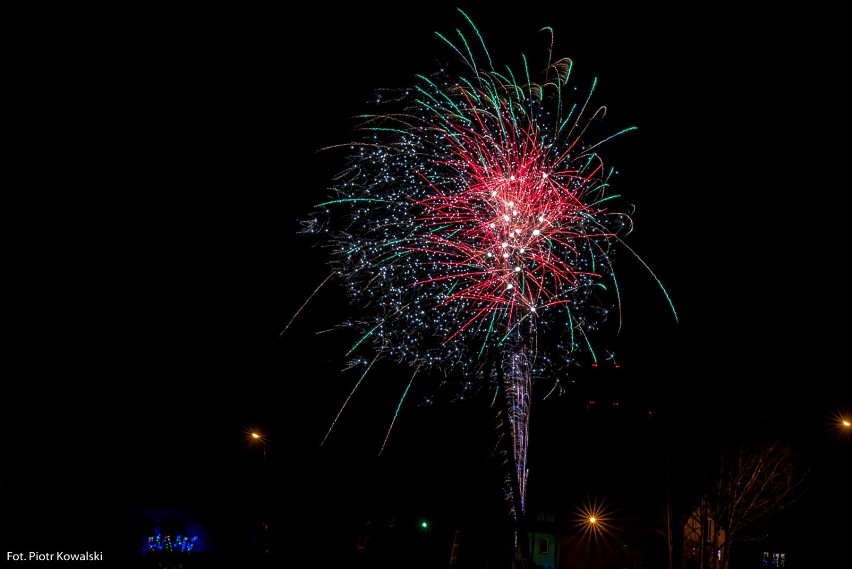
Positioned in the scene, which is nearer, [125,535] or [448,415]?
[125,535]

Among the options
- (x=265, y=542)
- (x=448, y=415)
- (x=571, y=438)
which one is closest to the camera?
(x=265, y=542)

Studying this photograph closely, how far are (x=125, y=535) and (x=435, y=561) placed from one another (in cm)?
987

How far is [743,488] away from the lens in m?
22.9

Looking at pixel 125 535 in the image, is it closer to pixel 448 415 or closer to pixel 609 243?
pixel 609 243

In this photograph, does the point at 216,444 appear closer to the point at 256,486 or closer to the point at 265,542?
the point at 256,486

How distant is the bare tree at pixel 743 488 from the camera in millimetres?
22516

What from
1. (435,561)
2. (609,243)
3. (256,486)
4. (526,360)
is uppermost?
(609,243)

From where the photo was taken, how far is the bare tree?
73.9 feet

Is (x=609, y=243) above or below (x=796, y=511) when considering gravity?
above

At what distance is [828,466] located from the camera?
92.3 feet

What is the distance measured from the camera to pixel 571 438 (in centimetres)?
3403

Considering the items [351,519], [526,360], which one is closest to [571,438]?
[351,519]

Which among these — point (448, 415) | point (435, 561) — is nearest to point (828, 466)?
point (448, 415)

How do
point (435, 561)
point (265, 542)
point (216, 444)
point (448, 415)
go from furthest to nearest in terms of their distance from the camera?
point (448, 415)
point (216, 444)
point (265, 542)
point (435, 561)
